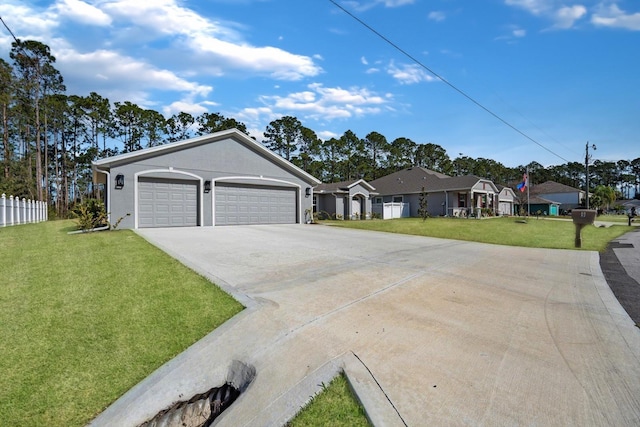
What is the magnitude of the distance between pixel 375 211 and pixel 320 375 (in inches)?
1101

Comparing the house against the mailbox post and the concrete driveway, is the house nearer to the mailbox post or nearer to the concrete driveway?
the concrete driveway

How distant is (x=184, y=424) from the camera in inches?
105

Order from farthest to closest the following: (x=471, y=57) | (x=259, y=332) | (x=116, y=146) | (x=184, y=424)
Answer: (x=116, y=146)
(x=471, y=57)
(x=259, y=332)
(x=184, y=424)

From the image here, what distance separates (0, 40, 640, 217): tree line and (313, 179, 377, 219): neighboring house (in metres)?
20.5

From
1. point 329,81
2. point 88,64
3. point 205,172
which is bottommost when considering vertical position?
point 205,172

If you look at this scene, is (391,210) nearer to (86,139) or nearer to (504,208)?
(504,208)

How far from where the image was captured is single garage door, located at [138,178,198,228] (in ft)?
50.0

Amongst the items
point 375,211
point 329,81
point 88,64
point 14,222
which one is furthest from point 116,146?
point 329,81

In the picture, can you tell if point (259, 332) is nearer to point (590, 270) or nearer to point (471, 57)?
point (590, 270)

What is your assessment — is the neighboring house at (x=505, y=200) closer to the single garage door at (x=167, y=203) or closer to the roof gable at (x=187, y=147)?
the roof gable at (x=187, y=147)

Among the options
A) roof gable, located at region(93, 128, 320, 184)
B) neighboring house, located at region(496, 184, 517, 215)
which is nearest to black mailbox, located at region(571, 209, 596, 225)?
roof gable, located at region(93, 128, 320, 184)

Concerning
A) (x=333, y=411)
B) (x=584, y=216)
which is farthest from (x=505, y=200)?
(x=333, y=411)

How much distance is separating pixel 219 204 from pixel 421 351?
15.7m

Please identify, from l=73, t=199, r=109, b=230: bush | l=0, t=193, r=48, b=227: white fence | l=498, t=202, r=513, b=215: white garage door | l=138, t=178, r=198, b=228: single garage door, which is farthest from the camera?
l=498, t=202, r=513, b=215: white garage door
